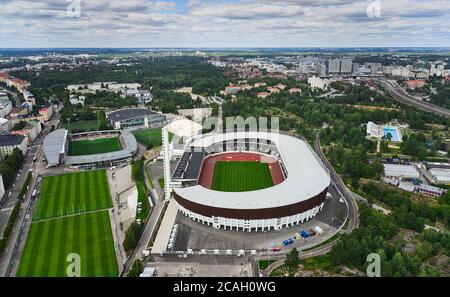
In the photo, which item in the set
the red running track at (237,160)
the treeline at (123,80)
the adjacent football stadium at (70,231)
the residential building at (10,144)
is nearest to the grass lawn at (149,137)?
the red running track at (237,160)

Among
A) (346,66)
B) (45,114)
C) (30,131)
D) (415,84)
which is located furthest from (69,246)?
(346,66)

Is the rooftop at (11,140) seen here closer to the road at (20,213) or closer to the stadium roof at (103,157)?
the road at (20,213)

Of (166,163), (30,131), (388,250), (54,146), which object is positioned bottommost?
(388,250)

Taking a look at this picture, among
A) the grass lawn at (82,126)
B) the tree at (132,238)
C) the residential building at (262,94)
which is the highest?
the residential building at (262,94)

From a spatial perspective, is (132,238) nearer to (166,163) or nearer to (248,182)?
(166,163)

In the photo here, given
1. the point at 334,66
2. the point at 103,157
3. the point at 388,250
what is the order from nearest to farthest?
1. the point at 388,250
2. the point at 103,157
3. the point at 334,66

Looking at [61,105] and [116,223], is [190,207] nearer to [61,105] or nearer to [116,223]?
[116,223]

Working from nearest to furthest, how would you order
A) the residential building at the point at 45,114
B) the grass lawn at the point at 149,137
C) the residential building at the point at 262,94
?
the grass lawn at the point at 149,137 → the residential building at the point at 45,114 → the residential building at the point at 262,94
